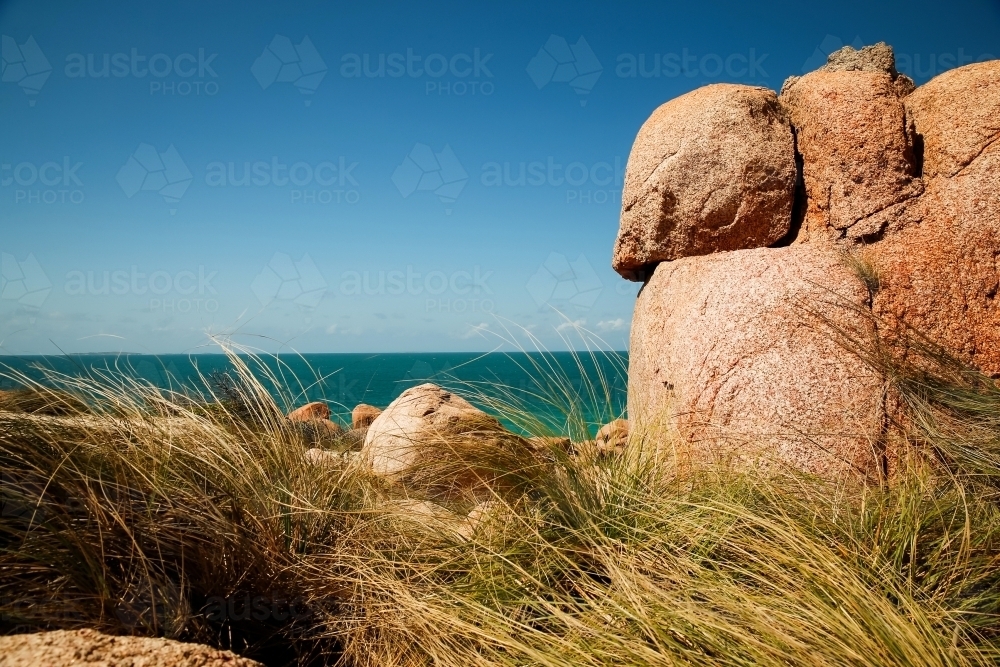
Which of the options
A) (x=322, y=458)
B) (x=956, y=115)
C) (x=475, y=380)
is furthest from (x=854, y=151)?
(x=322, y=458)

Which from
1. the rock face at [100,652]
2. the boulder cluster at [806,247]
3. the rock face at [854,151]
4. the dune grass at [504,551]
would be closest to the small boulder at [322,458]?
the dune grass at [504,551]

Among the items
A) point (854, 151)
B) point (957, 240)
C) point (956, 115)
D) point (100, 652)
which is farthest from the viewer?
point (854, 151)

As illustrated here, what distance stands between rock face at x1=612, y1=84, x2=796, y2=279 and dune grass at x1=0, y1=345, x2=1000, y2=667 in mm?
1232

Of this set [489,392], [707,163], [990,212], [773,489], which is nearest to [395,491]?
[489,392]

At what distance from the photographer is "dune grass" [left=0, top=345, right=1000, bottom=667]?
175cm

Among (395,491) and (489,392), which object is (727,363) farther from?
(395,491)

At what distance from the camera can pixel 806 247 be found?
3.44 meters

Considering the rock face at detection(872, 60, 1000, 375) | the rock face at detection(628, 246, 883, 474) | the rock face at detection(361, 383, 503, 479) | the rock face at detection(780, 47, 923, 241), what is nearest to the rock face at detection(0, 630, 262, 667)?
the rock face at detection(361, 383, 503, 479)

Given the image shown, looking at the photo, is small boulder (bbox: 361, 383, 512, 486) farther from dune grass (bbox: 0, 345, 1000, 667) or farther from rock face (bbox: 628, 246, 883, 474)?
rock face (bbox: 628, 246, 883, 474)

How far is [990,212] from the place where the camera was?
3246 mm

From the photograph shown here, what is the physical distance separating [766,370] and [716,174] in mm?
1383

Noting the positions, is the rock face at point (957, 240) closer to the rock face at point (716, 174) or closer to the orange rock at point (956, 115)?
the orange rock at point (956, 115)

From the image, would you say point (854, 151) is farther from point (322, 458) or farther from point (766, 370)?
point (322, 458)

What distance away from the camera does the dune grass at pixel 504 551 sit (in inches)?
68.9
